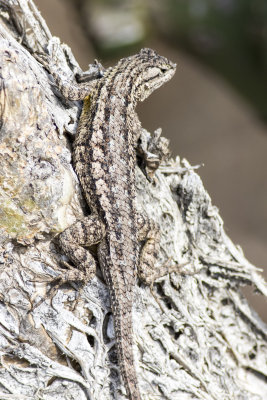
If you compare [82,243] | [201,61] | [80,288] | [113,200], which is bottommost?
[80,288]

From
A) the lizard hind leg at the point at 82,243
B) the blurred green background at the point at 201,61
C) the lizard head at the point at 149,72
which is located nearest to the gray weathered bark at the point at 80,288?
the lizard hind leg at the point at 82,243

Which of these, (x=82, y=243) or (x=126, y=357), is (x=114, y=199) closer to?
(x=82, y=243)

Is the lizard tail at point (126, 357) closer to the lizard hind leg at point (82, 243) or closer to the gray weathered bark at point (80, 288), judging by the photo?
the gray weathered bark at point (80, 288)

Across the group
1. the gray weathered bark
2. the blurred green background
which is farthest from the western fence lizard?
the blurred green background

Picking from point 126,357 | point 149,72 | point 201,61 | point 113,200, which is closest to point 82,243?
point 113,200

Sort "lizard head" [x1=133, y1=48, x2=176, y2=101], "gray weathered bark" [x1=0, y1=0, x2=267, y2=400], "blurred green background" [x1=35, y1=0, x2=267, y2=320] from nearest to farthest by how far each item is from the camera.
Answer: "gray weathered bark" [x1=0, y1=0, x2=267, y2=400]
"lizard head" [x1=133, y1=48, x2=176, y2=101]
"blurred green background" [x1=35, y1=0, x2=267, y2=320]

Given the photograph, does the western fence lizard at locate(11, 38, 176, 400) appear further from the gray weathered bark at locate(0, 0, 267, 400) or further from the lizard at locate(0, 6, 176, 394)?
the gray weathered bark at locate(0, 0, 267, 400)
